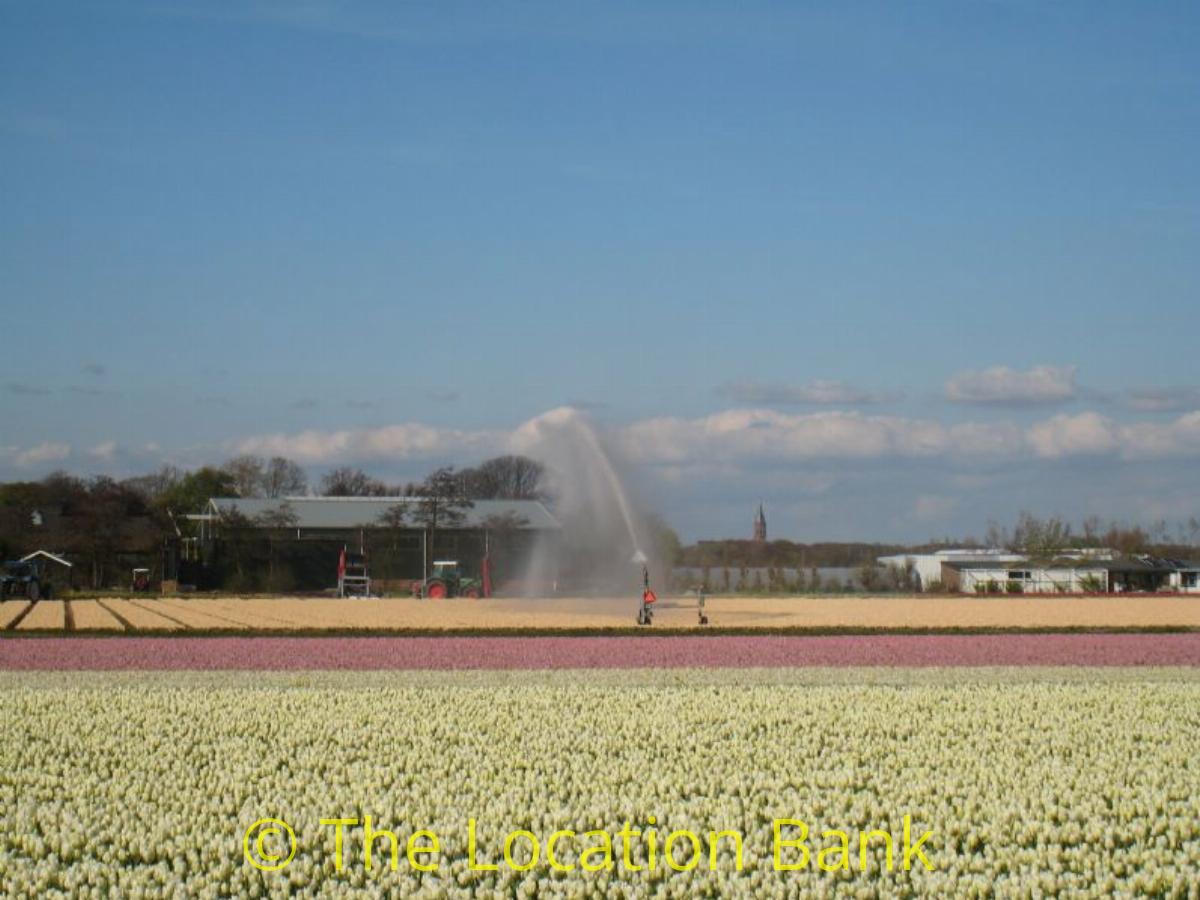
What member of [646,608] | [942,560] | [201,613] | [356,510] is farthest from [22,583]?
[942,560]

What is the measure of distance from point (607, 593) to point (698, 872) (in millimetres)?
51024

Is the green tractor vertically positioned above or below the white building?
below

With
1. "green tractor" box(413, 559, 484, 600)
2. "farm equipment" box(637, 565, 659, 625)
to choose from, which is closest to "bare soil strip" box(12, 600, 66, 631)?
"green tractor" box(413, 559, 484, 600)

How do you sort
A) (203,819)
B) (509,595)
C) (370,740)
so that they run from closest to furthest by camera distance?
(203,819) → (370,740) → (509,595)

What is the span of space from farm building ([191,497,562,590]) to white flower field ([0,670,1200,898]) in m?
56.5

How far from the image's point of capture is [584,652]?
100ft

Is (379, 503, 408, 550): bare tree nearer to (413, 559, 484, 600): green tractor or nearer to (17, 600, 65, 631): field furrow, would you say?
(413, 559, 484, 600): green tractor

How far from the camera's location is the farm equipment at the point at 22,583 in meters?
58.5

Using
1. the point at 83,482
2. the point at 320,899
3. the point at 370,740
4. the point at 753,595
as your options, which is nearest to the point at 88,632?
the point at 370,740

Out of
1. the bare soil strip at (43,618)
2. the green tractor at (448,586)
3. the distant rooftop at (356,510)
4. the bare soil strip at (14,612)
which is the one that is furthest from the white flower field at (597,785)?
the distant rooftop at (356,510)

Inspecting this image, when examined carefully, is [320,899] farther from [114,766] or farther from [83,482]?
[83,482]

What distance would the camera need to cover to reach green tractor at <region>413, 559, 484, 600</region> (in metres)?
61.9

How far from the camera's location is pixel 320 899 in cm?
891

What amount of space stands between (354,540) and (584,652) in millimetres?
55969
